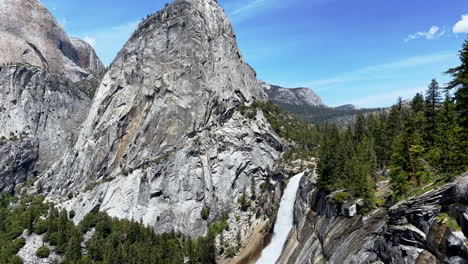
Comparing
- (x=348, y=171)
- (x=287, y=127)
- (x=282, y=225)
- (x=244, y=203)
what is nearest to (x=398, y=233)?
(x=348, y=171)

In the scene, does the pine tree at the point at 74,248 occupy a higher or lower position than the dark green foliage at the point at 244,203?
lower

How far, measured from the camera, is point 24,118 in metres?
178

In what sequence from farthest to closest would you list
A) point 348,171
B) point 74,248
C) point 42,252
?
1. point 42,252
2. point 74,248
3. point 348,171

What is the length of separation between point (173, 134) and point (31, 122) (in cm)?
10051

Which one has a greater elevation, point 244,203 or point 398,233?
point 398,233

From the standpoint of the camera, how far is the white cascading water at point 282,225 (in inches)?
Answer: 2704

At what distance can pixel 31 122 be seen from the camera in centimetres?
17938

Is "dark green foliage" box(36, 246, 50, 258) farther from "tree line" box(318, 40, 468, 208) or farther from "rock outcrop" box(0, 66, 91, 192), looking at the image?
"tree line" box(318, 40, 468, 208)

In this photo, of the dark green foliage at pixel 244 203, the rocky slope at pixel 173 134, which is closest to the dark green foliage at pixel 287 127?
the rocky slope at pixel 173 134

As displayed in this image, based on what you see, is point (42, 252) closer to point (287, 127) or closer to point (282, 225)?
point (282, 225)

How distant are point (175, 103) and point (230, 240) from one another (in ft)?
207

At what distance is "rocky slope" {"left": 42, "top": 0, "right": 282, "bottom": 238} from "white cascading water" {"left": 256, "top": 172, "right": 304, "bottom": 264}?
762 inches

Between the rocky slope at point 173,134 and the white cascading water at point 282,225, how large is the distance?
63.5 feet

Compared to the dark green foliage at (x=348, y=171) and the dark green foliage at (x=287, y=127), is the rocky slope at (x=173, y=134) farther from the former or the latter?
the dark green foliage at (x=348, y=171)
